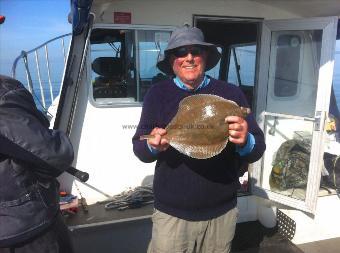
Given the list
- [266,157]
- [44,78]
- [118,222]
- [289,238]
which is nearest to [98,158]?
[118,222]

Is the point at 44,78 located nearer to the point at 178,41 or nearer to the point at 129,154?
the point at 129,154

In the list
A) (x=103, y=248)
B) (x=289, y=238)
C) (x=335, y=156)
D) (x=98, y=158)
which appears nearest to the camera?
(x=103, y=248)

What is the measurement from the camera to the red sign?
4.03m

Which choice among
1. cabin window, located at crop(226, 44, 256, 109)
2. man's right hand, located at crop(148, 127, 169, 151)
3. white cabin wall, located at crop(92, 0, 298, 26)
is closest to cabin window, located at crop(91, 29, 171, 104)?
white cabin wall, located at crop(92, 0, 298, 26)

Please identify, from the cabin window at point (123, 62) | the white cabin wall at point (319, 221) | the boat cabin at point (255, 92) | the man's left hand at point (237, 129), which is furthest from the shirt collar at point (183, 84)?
the white cabin wall at point (319, 221)

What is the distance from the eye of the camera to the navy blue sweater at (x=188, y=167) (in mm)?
2381

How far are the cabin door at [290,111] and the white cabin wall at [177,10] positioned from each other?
0.25 m

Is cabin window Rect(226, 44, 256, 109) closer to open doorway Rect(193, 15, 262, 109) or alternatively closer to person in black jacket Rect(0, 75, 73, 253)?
open doorway Rect(193, 15, 262, 109)

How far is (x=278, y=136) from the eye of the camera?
4.95 metres

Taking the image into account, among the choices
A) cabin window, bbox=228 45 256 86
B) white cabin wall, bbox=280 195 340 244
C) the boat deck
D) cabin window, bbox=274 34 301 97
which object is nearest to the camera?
the boat deck

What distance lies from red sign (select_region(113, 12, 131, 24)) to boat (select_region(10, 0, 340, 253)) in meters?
0.01

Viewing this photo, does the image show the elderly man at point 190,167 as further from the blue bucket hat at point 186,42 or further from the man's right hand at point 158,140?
the man's right hand at point 158,140

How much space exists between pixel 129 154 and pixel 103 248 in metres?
1.11

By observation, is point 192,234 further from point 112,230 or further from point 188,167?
point 112,230
